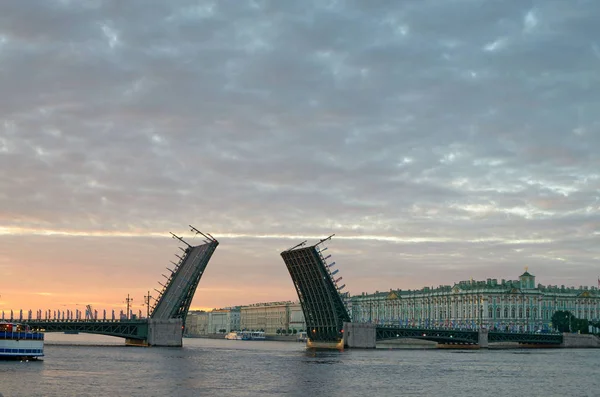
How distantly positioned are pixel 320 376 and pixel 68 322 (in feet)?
141

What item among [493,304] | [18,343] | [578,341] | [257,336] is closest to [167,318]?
[18,343]

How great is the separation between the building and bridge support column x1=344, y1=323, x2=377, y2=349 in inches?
1928

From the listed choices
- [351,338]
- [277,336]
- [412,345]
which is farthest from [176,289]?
[277,336]

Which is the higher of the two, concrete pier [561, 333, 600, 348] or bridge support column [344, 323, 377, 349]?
bridge support column [344, 323, 377, 349]

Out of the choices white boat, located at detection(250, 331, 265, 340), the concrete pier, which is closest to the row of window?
the concrete pier

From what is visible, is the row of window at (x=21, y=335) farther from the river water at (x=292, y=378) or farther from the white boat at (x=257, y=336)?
the white boat at (x=257, y=336)

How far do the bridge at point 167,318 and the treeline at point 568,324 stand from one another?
73065 millimetres

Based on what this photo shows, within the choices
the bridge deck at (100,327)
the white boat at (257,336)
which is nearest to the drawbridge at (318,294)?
the bridge deck at (100,327)

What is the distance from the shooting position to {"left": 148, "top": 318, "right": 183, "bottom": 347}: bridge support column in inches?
3686

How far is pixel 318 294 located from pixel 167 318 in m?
15.5

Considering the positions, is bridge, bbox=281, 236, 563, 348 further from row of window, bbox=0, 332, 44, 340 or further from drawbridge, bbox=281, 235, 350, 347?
row of window, bbox=0, 332, 44, 340

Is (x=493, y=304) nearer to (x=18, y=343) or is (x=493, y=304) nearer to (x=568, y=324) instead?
(x=568, y=324)

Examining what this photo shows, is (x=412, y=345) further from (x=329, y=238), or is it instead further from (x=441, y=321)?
(x=329, y=238)

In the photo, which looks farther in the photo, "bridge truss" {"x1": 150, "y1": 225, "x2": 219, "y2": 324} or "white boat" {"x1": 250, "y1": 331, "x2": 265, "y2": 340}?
"white boat" {"x1": 250, "y1": 331, "x2": 265, "y2": 340}
